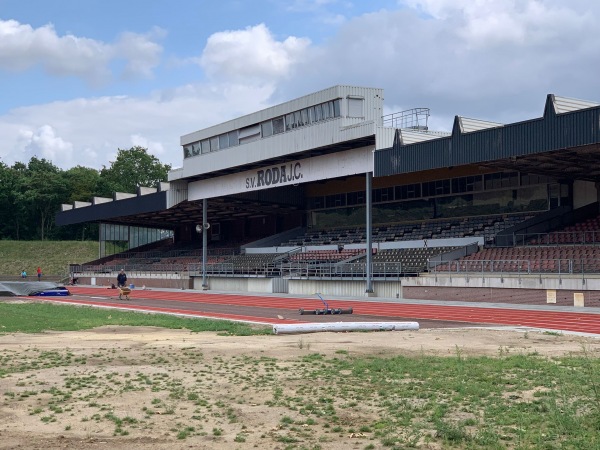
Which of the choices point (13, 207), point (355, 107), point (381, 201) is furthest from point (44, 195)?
point (355, 107)

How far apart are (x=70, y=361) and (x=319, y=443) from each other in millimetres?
7361

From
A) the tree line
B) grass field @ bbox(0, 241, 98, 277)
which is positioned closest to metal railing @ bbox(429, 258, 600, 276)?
grass field @ bbox(0, 241, 98, 277)

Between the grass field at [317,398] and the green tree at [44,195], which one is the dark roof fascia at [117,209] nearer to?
the green tree at [44,195]

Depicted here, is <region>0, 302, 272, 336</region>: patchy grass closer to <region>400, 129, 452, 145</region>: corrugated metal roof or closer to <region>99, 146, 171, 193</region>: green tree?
<region>400, 129, 452, 145</region>: corrugated metal roof

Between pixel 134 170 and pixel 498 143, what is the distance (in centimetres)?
9905

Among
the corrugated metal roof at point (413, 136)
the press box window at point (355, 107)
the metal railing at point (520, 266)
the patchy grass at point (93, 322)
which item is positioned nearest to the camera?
the patchy grass at point (93, 322)

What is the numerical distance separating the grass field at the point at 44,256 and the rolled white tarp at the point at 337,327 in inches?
2884

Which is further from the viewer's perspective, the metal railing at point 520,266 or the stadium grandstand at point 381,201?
the stadium grandstand at point 381,201

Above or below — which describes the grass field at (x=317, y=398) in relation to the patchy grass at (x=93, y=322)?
below

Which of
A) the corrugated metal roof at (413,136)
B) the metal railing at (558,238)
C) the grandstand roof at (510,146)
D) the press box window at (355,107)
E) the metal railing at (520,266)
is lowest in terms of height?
the metal railing at (520,266)

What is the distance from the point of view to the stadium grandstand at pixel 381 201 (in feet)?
110

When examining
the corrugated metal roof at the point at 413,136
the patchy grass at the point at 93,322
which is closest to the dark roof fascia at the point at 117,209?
the corrugated metal roof at the point at 413,136

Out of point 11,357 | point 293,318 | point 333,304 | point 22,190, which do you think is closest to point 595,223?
point 333,304

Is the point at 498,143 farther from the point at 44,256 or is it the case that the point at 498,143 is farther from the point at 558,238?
the point at 44,256
